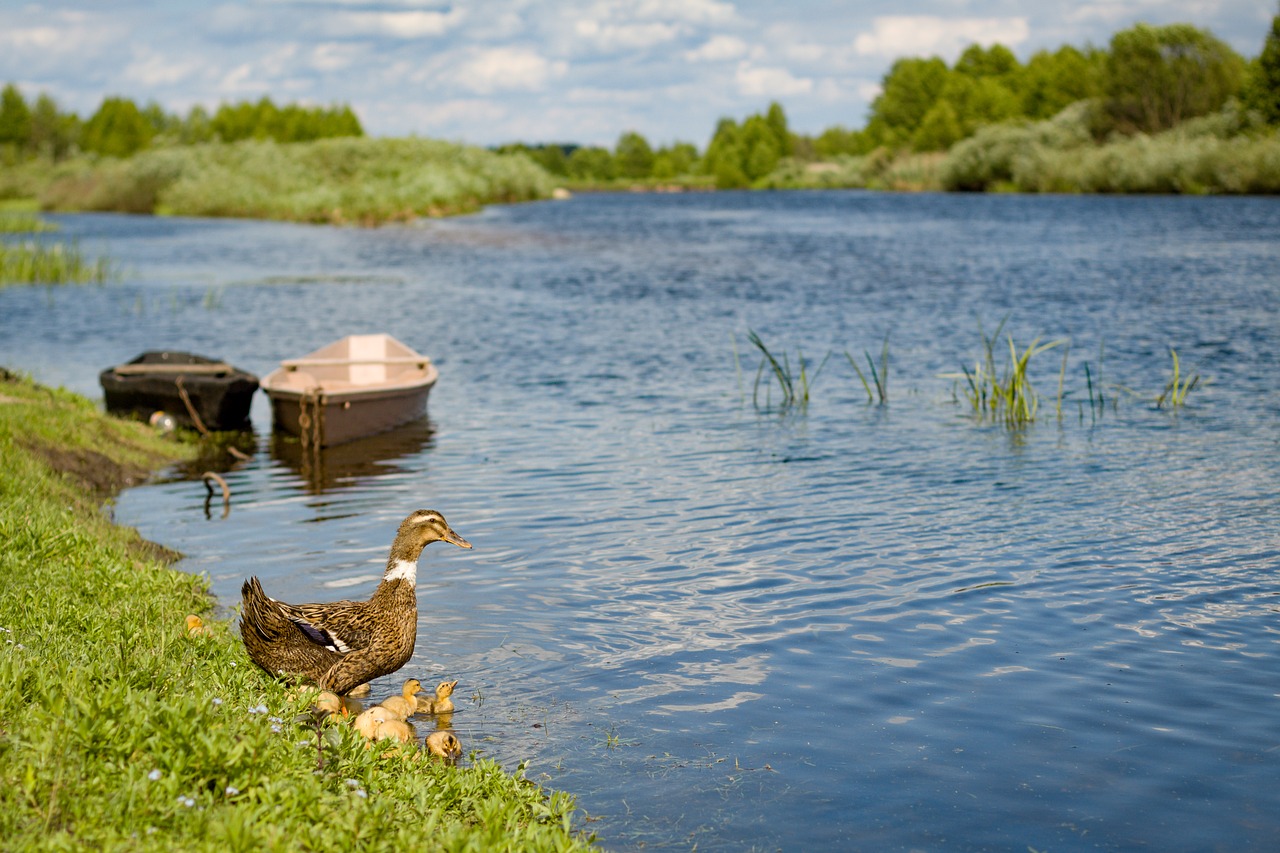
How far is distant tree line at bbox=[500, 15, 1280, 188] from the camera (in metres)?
103

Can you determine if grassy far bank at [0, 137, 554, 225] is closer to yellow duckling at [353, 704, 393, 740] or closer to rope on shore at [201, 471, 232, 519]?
rope on shore at [201, 471, 232, 519]

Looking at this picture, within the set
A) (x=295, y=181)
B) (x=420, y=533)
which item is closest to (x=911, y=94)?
(x=295, y=181)

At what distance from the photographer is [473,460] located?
58.9 feet

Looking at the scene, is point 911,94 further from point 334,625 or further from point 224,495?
point 334,625

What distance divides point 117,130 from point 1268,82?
126 m

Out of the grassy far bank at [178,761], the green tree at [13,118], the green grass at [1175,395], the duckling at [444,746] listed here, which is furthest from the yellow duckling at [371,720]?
the green tree at [13,118]

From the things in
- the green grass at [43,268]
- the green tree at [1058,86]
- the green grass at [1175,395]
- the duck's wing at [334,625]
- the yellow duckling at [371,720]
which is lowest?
the yellow duckling at [371,720]

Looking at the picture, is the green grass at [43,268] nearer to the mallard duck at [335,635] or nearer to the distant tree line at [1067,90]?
the mallard duck at [335,635]

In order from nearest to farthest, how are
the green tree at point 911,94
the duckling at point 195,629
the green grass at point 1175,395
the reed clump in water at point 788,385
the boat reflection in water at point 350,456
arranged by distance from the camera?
the duckling at point 195,629, the boat reflection in water at point 350,456, the green grass at point 1175,395, the reed clump in water at point 788,385, the green tree at point 911,94

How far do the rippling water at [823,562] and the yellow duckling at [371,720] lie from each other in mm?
764

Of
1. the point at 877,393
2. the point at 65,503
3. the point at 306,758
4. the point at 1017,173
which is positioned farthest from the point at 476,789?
the point at 1017,173

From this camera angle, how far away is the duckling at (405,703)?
8.10 m

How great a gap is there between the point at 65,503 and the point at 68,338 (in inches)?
813

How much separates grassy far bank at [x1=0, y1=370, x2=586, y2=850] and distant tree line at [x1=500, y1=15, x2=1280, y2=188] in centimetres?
9295
